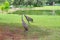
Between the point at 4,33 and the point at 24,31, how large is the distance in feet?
3.03

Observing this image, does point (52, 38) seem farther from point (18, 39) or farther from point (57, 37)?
point (18, 39)

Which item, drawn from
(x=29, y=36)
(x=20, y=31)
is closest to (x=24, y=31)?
(x=20, y=31)

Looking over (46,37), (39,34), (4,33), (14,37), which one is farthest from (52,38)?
(4,33)

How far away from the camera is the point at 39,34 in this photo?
9398 millimetres

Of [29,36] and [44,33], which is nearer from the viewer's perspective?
[29,36]

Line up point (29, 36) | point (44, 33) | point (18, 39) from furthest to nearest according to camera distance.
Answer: point (44, 33)
point (29, 36)
point (18, 39)

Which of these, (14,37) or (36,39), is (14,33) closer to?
(14,37)

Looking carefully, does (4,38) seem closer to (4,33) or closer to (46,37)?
(4,33)

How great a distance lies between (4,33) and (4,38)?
891 millimetres

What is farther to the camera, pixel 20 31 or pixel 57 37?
pixel 20 31

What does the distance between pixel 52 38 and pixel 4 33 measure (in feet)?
6.72

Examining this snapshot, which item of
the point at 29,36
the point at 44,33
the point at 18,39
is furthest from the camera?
the point at 44,33

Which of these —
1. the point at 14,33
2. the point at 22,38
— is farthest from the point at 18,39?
the point at 14,33

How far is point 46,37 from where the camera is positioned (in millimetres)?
8844
